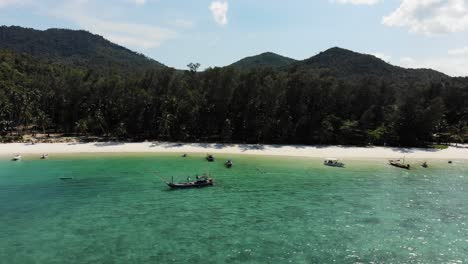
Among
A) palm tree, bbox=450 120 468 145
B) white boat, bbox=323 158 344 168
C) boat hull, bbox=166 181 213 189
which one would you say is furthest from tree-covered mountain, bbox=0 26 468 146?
boat hull, bbox=166 181 213 189

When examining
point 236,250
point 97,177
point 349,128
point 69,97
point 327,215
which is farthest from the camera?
point 69,97

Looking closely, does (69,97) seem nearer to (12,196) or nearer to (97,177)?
(97,177)

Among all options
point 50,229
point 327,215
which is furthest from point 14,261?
point 327,215

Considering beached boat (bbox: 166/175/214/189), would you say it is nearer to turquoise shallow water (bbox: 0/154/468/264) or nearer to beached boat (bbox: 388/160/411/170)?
turquoise shallow water (bbox: 0/154/468/264)

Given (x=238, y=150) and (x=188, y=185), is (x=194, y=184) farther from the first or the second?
(x=238, y=150)

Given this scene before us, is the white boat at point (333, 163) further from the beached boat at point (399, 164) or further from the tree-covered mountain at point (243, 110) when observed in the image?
the tree-covered mountain at point (243, 110)

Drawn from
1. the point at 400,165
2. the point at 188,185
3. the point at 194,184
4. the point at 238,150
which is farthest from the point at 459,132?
the point at 188,185
